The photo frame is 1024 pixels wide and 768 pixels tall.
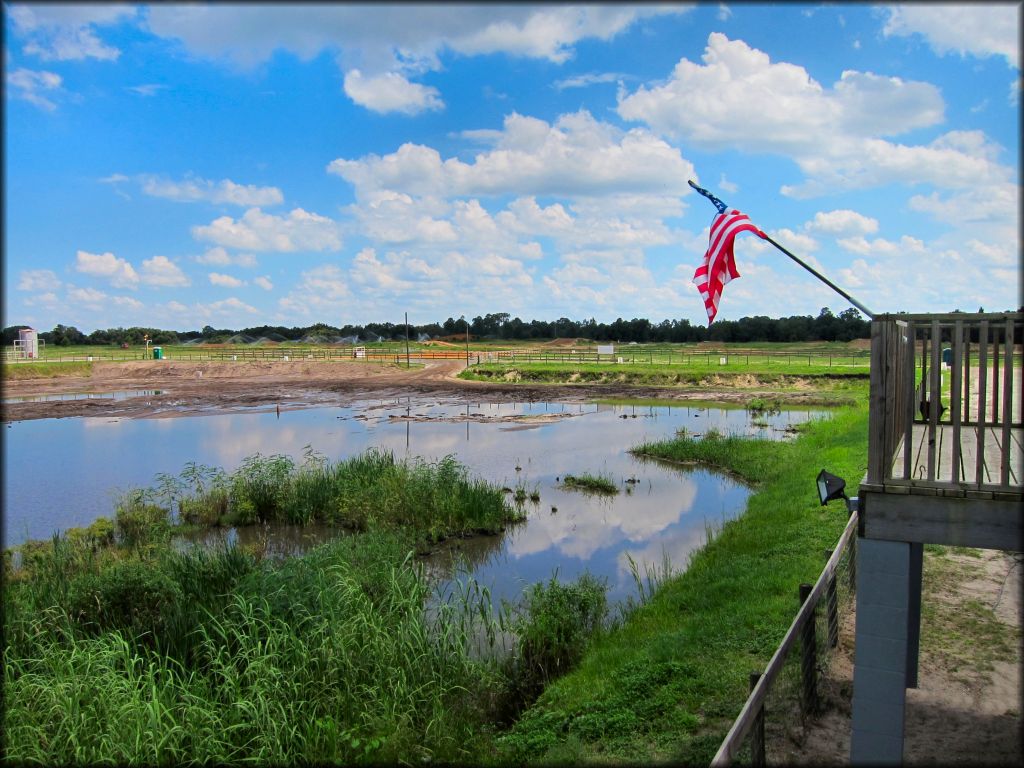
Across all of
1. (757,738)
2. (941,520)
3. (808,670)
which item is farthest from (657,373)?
(941,520)

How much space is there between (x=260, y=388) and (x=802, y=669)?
57637 millimetres

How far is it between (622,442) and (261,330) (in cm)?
14014

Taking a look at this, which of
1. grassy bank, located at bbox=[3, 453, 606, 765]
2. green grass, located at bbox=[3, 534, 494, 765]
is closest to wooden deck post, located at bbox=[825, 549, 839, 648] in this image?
grassy bank, located at bbox=[3, 453, 606, 765]

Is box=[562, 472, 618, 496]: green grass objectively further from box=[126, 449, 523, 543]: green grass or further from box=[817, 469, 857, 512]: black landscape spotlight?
box=[817, 469, 857, 512]: black landscape spotlight

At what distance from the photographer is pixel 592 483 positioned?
68.1ft

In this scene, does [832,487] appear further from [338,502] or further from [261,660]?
[338,502]

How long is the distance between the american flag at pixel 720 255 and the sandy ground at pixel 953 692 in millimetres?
4089

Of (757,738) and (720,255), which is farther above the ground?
(720,255)

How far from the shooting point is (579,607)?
10.3m

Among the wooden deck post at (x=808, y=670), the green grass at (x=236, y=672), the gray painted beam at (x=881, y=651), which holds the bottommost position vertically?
the green grass at (x=236, y=672)

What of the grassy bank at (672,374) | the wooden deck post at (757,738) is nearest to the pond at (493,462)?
the wooden deck post at (757,738)

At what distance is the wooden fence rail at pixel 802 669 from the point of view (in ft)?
16.3

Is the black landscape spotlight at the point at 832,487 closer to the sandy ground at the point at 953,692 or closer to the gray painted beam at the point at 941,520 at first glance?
the gray painted beam at the point at 941,520

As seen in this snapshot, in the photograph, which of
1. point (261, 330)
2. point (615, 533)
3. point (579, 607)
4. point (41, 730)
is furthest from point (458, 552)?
point (261, 330)
